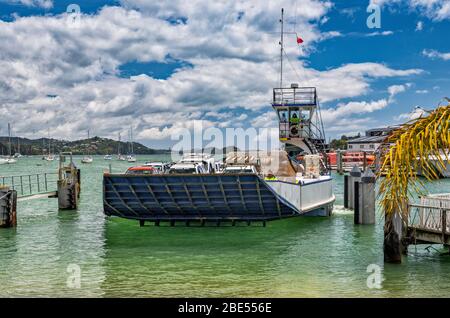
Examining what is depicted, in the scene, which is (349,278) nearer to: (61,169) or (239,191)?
(239,191)

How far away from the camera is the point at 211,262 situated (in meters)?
20.6

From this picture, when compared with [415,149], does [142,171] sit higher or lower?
lower

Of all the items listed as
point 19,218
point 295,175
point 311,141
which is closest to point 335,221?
point 295,175

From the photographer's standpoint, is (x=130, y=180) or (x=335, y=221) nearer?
(x=130, y=180)

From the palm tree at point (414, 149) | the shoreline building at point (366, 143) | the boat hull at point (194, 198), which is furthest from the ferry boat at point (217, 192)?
the shoreline building at point (366, 143)

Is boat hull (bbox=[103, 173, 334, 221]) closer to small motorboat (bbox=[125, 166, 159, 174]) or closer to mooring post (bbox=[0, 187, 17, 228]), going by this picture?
small motorboat (bbox=[125, 166, 159, 174])

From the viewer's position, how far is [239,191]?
26125 millimetres

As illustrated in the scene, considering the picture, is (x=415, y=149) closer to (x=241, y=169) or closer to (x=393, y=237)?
(x=393, y=237)

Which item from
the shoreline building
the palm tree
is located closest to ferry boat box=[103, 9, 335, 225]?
the palm tree

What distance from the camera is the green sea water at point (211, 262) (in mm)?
16312

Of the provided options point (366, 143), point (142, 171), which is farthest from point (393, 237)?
point (366, 143)

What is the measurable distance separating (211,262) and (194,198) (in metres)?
6.84
